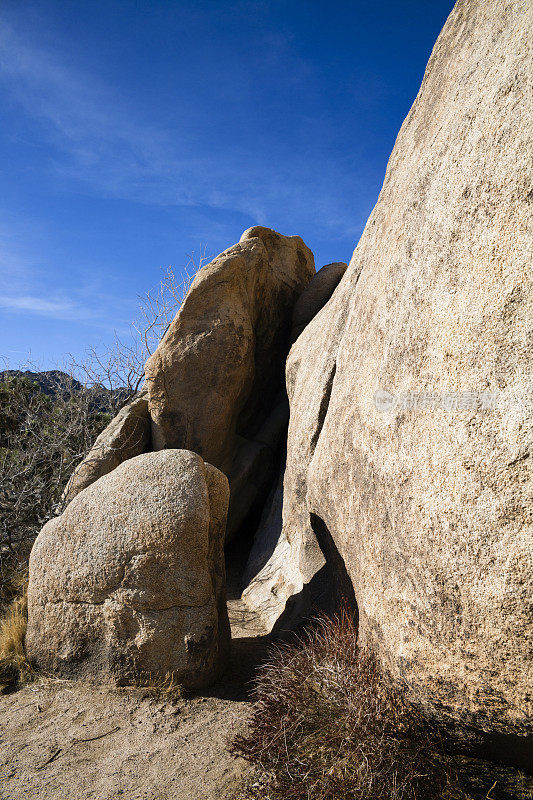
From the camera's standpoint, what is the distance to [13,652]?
5250 mm

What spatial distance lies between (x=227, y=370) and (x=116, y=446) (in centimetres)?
201

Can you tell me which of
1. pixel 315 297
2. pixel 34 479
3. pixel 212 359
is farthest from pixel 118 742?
pixel 315 297

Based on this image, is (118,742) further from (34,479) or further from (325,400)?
(34,479)

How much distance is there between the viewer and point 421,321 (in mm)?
3344

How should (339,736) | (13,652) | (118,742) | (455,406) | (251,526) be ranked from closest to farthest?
(455,406), (339,736), (118,742), (13,652), (251,526)

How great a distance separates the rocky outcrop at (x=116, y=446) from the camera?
7.73 m

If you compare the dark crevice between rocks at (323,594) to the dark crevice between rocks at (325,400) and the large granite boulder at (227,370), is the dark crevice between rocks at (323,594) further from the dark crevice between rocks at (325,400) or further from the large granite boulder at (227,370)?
the large granite boulder at (227,370)

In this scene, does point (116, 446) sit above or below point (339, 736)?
above

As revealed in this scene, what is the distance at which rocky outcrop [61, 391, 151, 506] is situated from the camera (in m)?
7.73

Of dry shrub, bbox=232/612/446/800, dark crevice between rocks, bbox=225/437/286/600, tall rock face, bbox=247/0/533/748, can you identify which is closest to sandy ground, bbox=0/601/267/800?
dry shrub, bbox=232/612/446/800

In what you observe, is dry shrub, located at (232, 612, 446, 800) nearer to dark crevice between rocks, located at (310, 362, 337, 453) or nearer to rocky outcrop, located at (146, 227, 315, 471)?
dark crevice between rocks, located at (310, 362, 337, 453)

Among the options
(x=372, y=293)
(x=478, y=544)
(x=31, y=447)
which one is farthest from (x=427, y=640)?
(x=31, y=447)

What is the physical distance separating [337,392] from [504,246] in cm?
213

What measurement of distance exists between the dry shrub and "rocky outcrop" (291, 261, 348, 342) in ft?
21.0
